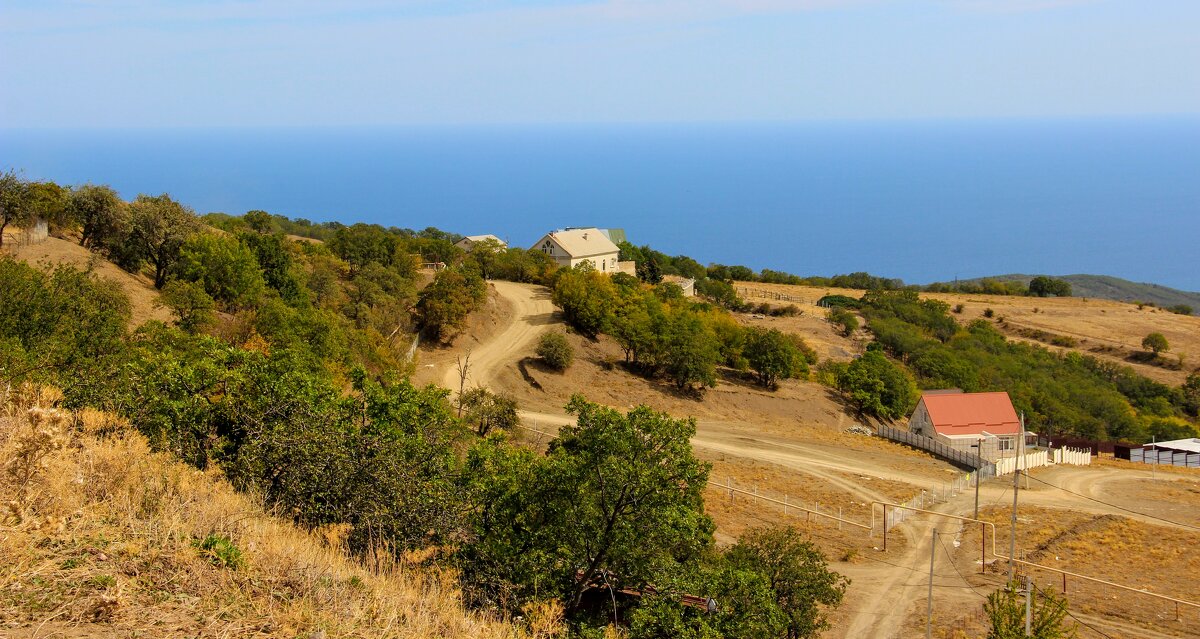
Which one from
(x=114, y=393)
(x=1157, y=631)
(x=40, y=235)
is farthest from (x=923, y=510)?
(x=40, y=235)

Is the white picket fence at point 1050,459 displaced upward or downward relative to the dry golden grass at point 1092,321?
downward

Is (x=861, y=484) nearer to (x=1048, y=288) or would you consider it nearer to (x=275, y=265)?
(x=275, y=265)

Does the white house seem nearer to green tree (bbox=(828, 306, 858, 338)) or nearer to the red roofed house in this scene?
green tree (bbox=(828, 306, 858, 338))

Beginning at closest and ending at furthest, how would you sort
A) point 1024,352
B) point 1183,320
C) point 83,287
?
point 83,287 → point 1024,352 → point 1183,320

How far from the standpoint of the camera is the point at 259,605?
8.80 metres

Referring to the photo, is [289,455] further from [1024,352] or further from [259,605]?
[1024,352]

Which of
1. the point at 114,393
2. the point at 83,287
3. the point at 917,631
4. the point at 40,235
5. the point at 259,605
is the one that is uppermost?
the point at 40,235

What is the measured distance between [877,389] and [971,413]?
6.62 meters

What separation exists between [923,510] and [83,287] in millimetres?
30658

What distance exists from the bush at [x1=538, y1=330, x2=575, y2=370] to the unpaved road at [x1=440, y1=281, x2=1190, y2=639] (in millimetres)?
1559

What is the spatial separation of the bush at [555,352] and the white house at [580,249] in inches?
868

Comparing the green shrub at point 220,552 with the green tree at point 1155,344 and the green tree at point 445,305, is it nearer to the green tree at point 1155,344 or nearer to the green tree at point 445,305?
the green tree at point 445,305

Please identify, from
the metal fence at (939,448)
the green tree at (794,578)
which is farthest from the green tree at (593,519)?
the metal fence at (939,448)

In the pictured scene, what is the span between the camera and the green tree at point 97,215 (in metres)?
38.2
